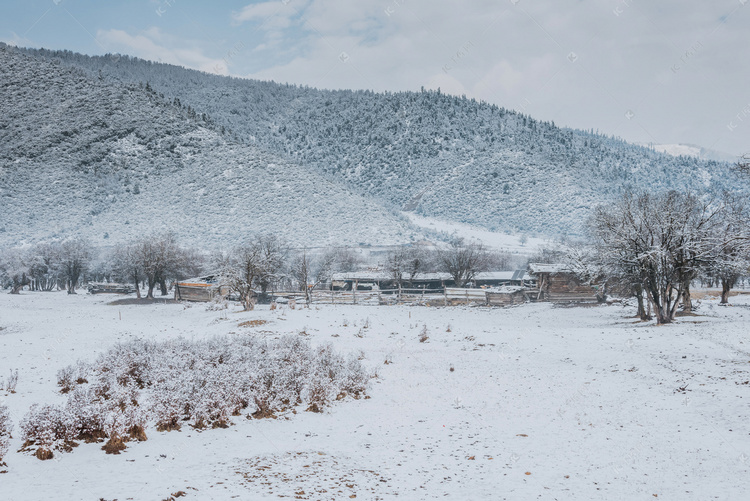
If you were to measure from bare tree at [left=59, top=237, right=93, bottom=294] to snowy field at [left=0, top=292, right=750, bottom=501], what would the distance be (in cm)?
4844

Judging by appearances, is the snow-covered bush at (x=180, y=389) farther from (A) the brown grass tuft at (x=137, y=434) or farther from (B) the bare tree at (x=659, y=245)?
(B) the bare tree at (x=659, y=245)

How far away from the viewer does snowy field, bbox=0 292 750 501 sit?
619cm

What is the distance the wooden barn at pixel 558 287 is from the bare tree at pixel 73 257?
5500 centimetres

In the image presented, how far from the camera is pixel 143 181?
7788 centimetres

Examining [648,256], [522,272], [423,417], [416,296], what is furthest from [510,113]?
[423,417]

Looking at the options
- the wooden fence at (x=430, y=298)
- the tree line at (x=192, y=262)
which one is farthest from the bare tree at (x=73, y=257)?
the wooden fence at (x=430, y=298)

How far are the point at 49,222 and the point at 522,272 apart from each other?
6616 centimetres

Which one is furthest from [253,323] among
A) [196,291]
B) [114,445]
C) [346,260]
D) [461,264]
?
[346,260]

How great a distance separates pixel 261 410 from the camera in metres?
10.2

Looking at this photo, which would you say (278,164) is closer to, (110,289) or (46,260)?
(110,289)

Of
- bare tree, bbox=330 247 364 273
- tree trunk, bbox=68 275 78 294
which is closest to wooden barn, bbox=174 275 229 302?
bare tree, bbox=330 247 364 273

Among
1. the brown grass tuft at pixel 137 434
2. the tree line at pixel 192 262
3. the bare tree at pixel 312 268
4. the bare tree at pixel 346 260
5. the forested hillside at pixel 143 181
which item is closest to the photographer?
the brown grass tuft at pixel 137 434

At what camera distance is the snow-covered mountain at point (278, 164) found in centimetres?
7131

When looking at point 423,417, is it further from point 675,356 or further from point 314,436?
point 675,356
